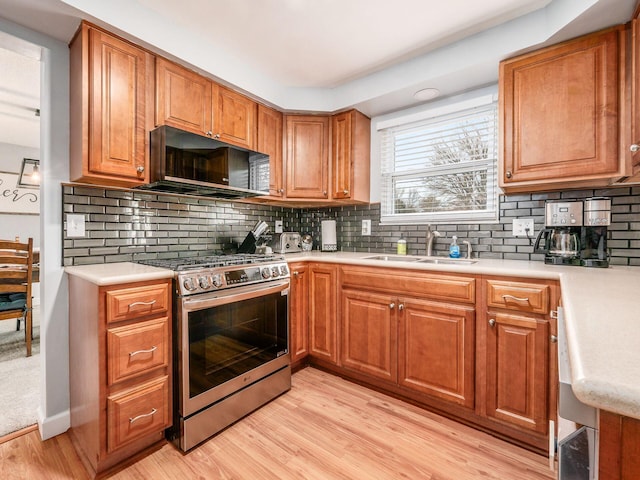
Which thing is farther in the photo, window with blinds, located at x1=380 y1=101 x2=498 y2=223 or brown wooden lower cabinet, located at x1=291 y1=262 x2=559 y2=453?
window with blinds, located at x1=380 y1=101 x2=498 y2=223

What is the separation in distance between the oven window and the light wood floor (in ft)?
1.09

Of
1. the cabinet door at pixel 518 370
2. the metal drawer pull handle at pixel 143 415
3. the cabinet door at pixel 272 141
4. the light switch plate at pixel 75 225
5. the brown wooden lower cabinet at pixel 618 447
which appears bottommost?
the metal drawer pull handle at pixel 143 415

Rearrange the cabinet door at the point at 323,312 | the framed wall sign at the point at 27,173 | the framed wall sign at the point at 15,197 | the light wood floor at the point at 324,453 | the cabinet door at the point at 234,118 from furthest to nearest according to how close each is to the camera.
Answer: the framed wall sign at the point at 27,173 < the framed wall sign at the point at 15,197 < the cabinet door at the point at 323,312 < the cabinet door at the point at 234,118 < the light wood floor at the point at 324,453

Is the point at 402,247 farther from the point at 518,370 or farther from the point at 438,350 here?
the point at 518,370

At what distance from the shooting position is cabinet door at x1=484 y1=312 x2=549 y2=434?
1.61 meters

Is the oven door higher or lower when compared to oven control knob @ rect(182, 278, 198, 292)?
lower

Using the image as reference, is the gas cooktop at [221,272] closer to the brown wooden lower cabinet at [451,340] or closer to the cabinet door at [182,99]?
the brown wooden lower cabinet at [451,340]

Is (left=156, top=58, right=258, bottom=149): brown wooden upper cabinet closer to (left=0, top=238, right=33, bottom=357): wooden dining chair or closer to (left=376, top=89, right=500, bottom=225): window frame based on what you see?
(left=376, top=89, right=500, bottom=225): window frame

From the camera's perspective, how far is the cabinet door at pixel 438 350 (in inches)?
72.7

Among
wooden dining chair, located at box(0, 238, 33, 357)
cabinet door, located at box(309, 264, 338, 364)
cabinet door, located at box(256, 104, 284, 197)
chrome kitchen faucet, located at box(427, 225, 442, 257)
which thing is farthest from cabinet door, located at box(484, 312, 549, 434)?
wooden dining chair, located at box(0, 238, 33, 357)

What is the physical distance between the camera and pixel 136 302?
60.6 inches

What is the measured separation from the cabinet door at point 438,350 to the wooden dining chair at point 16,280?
3.21m

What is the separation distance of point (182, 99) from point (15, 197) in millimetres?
4458

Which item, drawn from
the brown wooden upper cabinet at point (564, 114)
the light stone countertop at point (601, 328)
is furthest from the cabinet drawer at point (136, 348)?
the brown wooden upper cabinet at point (564, 114)
